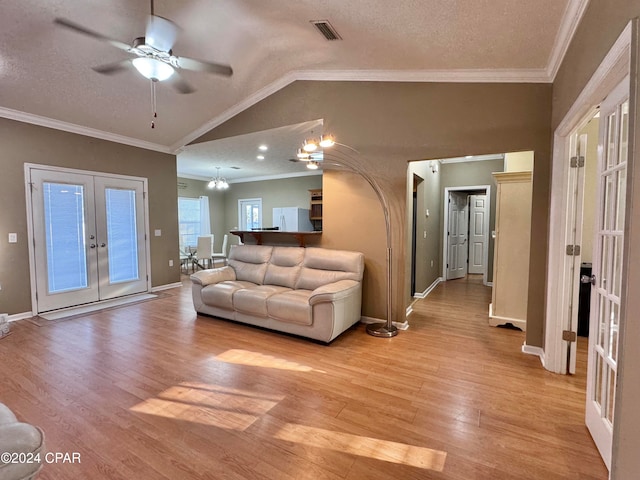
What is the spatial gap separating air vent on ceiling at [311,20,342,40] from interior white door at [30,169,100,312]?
13.5 ft

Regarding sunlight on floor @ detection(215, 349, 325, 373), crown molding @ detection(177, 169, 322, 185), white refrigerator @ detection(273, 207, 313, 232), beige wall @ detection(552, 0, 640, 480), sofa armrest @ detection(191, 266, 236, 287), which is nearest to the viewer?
beige wall @ detection(552, 0, 640, 480)

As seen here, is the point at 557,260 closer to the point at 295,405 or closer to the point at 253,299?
the point at 295,405

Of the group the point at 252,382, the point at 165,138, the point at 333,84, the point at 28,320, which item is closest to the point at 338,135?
the point at 333,84

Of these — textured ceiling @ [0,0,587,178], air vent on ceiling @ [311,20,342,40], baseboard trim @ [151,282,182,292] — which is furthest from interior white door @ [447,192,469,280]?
baseboard trim @ [151,282,182,292]

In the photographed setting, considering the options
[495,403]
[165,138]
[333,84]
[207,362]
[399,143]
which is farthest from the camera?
[165,138]

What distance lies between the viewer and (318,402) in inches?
87.4

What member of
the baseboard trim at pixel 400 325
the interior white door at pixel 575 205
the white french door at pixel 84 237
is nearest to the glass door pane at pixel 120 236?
the white french door at pixel 84 237

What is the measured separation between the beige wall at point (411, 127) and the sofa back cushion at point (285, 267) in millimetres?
487

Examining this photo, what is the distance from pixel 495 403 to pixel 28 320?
545 centimetres

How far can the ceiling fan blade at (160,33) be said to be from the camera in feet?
6.76

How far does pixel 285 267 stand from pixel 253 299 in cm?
74

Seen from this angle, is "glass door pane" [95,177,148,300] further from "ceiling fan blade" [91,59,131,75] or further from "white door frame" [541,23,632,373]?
"white door frame" [541,23,632,373]

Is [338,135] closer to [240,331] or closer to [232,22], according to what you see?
[232,22]

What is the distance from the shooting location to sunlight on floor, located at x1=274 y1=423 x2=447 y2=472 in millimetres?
1683
